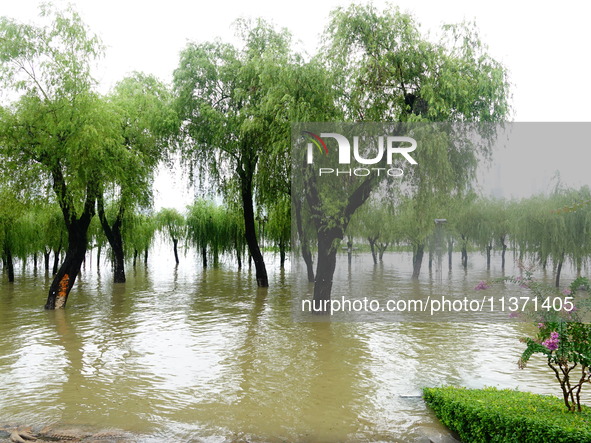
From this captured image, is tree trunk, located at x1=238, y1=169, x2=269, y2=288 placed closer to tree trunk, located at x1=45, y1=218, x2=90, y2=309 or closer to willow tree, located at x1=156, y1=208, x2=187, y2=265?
tree trunk, located at x1=45, y1=218, x2=90, y2=309

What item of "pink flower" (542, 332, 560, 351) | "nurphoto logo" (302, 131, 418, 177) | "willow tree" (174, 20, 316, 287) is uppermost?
"willow tree" (174, 20, 316, 287)

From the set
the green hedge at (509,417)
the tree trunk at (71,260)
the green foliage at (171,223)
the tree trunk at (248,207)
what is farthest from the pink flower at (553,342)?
the green foliage at (171,223)

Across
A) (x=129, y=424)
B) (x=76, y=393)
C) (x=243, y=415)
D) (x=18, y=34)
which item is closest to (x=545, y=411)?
(x=243, y=415)

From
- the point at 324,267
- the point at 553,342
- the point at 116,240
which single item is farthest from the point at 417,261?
the point at 553,342

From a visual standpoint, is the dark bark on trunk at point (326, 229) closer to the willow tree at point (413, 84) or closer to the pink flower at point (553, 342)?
the willow tree at point (413, 84)

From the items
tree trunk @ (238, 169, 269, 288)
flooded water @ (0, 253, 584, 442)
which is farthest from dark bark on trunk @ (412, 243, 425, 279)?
flooded water @ (0, 253, 584, 442)

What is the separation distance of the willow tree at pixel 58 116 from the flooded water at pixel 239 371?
438 cm

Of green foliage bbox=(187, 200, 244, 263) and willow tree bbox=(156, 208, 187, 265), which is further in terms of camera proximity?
willow tree bbox=(156, 208, 187, 265)

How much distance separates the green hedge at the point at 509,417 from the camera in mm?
5238

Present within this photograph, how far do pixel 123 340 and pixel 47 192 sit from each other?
20.6 ft

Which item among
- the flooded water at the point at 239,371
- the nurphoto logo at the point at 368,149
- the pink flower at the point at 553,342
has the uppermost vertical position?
the nurphoto logo at the point at 368,149

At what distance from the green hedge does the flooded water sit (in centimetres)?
43

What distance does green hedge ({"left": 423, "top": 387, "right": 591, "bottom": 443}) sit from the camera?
524cm

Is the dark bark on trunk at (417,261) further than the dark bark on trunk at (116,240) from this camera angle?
Yes
